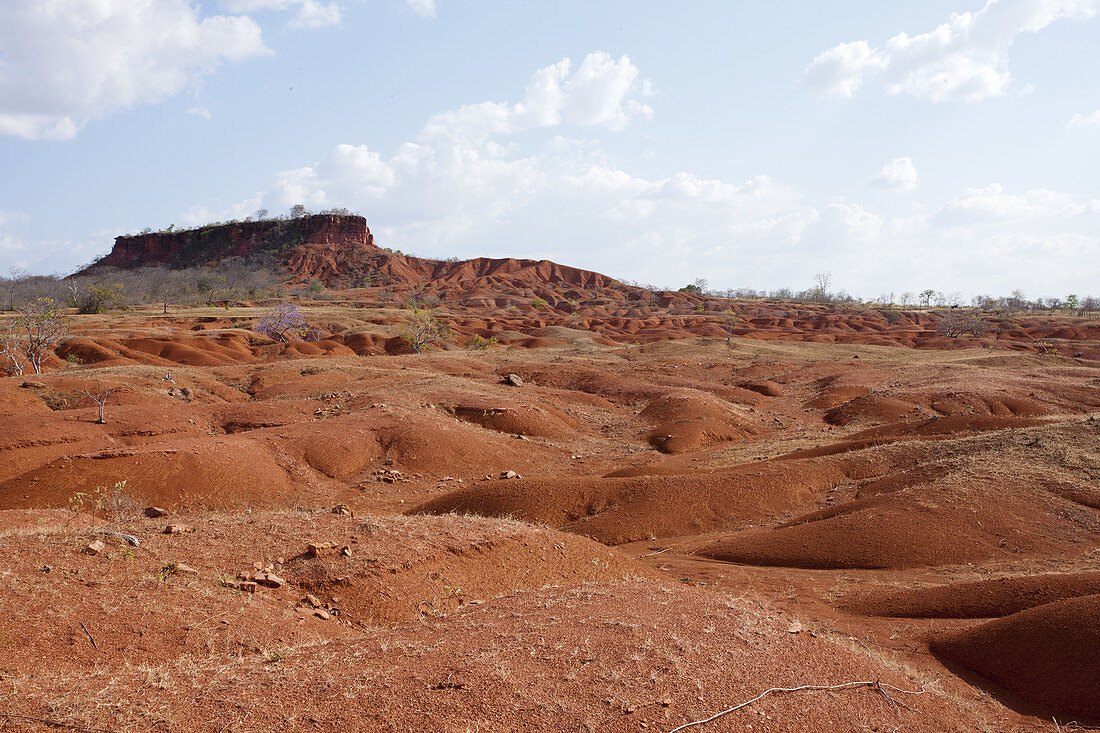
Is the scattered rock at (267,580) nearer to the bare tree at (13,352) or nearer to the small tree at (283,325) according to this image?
the bare tree at (13,352)

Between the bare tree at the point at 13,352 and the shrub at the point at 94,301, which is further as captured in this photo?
the shrub at the point at 94,301

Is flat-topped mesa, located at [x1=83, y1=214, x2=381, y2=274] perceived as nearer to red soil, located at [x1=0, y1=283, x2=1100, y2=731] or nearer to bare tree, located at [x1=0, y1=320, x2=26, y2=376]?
bare tree, located at [x1=0, y1=320, x2=26, y2=376]

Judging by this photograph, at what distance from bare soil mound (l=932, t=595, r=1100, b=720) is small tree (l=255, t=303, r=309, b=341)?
4464 cm

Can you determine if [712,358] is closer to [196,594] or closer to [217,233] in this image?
[196,594]

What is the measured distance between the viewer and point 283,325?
1804 inches

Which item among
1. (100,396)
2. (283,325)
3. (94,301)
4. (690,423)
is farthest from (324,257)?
(690,423)

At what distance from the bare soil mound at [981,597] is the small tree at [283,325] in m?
43.4

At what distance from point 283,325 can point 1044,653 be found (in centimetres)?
4629

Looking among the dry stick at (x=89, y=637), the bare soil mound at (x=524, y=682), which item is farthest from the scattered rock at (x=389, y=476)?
the dry stick at (x=89, y=637)

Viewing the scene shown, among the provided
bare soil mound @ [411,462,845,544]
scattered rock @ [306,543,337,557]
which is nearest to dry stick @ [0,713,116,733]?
scattered rock @ [306,543,337,557]

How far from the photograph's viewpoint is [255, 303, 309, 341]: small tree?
45812 millimetres

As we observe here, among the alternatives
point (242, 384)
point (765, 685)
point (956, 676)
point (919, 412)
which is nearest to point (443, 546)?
point (765, 685)

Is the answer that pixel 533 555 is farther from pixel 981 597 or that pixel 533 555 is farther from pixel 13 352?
pixel 13 352

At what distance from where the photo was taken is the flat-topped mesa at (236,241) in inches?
4478
